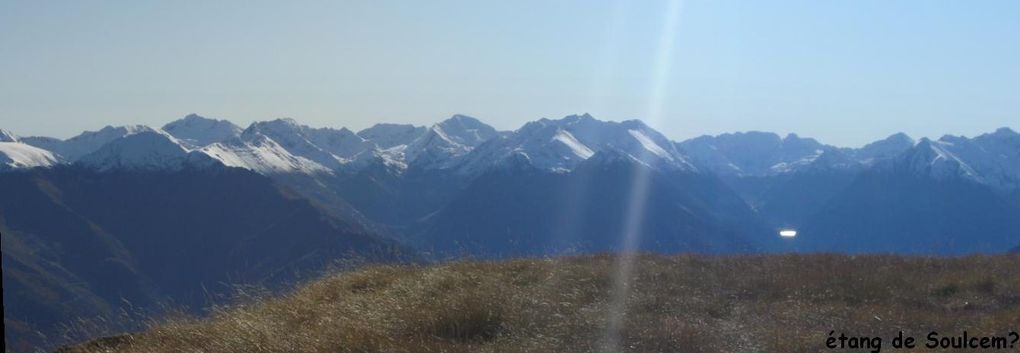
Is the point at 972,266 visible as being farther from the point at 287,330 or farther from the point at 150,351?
the point at 150,351

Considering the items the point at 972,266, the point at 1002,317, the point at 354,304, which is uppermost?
the point at 972,266

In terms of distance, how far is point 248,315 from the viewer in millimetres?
14125

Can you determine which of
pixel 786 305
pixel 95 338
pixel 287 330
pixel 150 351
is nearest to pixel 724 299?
pixel 786 305

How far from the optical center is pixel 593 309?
45.9 ft

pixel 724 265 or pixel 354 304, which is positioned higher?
pixel 724 265

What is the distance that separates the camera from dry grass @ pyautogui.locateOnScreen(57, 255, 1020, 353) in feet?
39.7

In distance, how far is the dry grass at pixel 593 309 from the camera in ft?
39.7

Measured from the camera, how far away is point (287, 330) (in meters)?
12.9

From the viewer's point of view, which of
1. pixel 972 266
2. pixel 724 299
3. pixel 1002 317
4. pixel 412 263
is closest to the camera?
pixel 1002 317

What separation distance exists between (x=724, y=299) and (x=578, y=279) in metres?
2.51

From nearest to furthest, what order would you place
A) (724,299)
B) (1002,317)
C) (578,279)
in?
(1002,317)
(724,299)
(578,279)

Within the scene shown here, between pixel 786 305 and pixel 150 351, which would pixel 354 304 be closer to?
pixel 150 351

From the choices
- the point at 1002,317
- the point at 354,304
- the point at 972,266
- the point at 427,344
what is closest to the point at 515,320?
the point at 427,344

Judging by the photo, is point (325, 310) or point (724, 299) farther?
point (724, 299)
